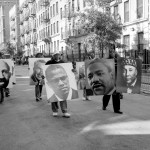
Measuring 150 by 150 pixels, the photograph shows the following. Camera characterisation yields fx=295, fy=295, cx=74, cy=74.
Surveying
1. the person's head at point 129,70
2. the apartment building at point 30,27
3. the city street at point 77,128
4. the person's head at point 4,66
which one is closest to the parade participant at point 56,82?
the city street at point 77,128

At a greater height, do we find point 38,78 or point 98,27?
point 98,27

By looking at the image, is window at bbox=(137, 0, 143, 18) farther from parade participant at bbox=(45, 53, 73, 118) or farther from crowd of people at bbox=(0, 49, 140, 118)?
parade participant at bbox=(45, 53, 73, 118)

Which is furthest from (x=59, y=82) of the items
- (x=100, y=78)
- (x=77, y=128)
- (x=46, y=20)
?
(x=46, y=20)

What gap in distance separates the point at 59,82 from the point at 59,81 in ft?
0.09

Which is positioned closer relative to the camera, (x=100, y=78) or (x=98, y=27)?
(x=100, y=78)

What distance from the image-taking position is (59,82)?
312 inches

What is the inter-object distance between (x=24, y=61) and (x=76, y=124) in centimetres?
5381

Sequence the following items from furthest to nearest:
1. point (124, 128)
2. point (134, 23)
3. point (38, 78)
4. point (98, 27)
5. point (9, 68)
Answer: point (134, 23) < point (98, 27) < point (9, 68) < point (38, 78) < point (124, 128)

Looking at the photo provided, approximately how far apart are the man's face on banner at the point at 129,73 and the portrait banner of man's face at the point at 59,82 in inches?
59.5

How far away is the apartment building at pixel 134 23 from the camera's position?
938 inches

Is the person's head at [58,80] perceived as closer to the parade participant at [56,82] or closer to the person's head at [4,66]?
the parade participant at [56,82]

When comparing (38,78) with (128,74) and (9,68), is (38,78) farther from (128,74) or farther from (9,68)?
(128,74)

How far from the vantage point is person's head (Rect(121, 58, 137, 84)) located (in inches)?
327

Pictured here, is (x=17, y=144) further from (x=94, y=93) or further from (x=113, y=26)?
(x=113, y=26)
